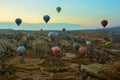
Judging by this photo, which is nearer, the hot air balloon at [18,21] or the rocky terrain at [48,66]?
the rocky terrain at [48,66]

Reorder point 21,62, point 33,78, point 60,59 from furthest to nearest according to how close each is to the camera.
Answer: point 60,59
point 21,62
point 33,78

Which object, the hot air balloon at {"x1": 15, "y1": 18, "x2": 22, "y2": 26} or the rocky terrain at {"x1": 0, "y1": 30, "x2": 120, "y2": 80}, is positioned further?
the hot air balloon at {"x1": 15, "y1": 18, "x2": 22, "y2": 26}

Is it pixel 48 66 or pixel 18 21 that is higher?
pixel 18 21

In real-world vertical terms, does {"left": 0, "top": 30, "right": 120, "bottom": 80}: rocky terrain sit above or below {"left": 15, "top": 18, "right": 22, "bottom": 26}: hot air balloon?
below

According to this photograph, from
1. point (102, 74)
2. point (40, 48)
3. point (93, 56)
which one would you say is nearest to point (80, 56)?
point (93, 56)

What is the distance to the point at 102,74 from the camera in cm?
2398

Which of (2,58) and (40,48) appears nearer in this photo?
(2,58)

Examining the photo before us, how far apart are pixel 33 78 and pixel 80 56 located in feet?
74.7

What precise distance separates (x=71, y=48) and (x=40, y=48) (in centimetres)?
775

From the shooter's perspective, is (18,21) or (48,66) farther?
(18,21)

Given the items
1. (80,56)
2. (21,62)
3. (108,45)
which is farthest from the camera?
(108,45)

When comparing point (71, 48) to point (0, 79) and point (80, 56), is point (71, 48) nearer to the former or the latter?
point (80, 56)

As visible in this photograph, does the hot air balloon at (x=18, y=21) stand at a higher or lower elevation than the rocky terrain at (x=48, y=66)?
higher

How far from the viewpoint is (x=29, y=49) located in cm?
5353
